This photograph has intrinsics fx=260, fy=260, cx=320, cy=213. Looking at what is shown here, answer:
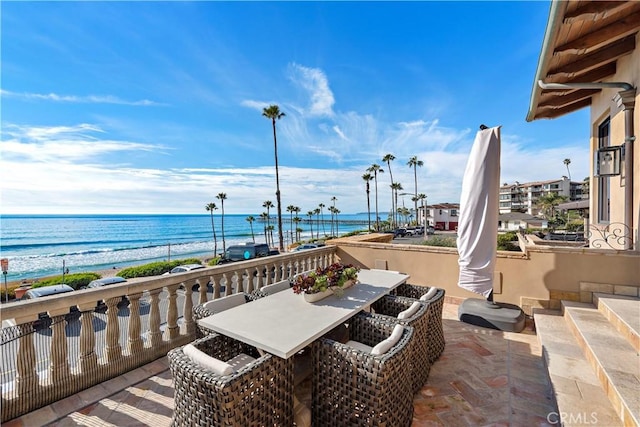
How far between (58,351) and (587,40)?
21.1 feet

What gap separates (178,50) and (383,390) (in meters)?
8.50

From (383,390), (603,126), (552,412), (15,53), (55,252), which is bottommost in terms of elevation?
(55,252)

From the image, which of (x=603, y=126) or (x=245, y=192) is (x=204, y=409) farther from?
(x=245, y=192)

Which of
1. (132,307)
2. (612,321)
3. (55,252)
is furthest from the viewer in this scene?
(55,252)

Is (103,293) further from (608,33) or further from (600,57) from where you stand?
(600,57)

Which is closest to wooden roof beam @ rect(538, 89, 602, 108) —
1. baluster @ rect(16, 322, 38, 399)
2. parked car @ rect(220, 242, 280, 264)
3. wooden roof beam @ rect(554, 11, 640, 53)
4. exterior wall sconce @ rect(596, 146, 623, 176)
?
exterior wall sconce @ rect(596, 146, 623, 176)

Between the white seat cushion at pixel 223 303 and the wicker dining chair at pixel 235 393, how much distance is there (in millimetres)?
761

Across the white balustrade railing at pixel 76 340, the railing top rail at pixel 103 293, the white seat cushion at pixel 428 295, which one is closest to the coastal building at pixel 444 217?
the white seat cushion at pixel 428 295

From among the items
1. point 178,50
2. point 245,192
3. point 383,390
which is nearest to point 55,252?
point 245,192

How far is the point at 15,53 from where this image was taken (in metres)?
3.53

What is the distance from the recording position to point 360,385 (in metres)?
1.69

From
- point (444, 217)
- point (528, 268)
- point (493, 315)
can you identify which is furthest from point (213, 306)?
point (444, 217)

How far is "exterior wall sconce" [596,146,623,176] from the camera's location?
3.56 meters

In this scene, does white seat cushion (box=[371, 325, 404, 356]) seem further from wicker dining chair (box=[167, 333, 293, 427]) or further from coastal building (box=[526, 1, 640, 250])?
coastal building (box=[526, 1, 640, 250])
